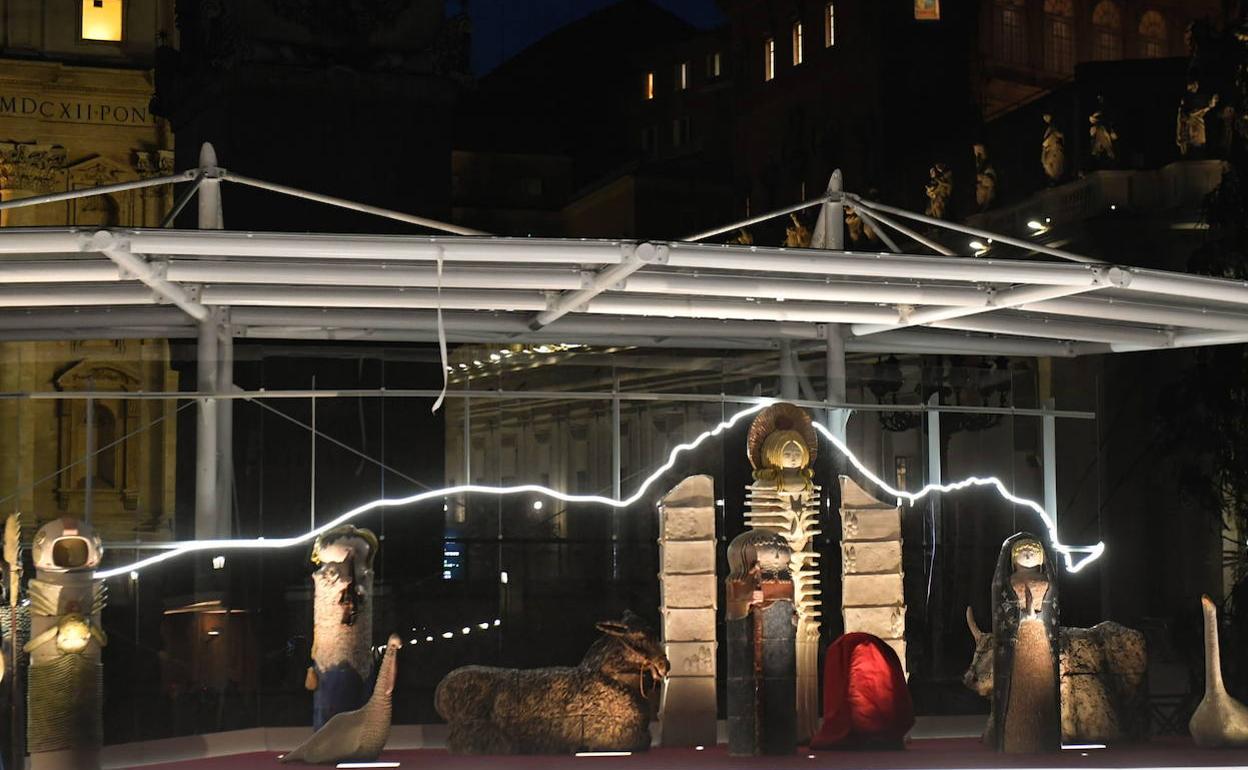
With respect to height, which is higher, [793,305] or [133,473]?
[793,305]

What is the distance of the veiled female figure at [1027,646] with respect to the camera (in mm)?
13523

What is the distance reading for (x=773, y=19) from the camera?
58.1 m

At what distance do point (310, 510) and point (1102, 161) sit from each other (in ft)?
70.8

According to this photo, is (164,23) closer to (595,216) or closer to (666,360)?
(595,216)

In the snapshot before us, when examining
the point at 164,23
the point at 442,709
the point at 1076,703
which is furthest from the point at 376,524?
the point at 164,23

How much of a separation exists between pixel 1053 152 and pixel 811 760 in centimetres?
2298

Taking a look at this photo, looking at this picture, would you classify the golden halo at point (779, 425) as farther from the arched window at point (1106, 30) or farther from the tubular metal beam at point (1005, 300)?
the arched window at point (1106, 30)

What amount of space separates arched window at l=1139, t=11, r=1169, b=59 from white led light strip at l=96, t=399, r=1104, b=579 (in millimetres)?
40262

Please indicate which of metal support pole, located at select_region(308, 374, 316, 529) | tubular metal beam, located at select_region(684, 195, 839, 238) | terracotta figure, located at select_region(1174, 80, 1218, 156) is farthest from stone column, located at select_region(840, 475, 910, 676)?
terracotta figure, located at select_region(1174, 80, 1218, 156)

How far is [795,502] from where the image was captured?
47.3 ft

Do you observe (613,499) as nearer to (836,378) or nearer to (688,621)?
(836,378)

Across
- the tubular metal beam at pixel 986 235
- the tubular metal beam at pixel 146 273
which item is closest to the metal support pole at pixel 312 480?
the tubular metal beam at pixel 146 273

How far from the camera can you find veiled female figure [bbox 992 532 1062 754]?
44.4ft

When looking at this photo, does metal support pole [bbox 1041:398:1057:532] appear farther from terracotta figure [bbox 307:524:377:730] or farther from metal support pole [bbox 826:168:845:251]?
terracotta figure [bbox 307:524:377:730]
